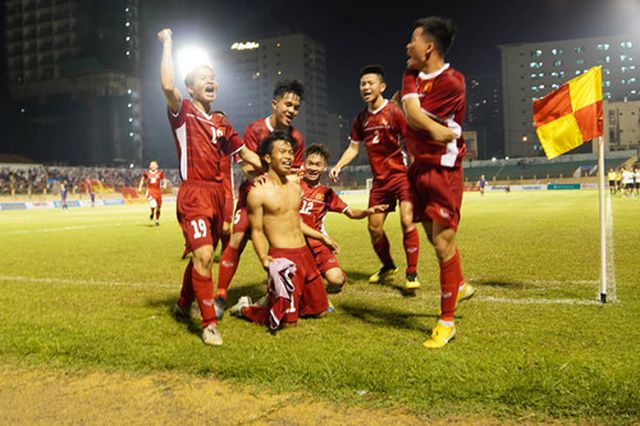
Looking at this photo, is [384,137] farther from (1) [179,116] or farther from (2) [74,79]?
(2) [74,79]

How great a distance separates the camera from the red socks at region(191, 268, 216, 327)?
4.35 metres

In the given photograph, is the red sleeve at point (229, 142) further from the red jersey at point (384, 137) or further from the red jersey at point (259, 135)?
the red jersey at point (384, 137)

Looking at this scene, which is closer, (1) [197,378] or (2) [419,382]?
(2) [419,382]

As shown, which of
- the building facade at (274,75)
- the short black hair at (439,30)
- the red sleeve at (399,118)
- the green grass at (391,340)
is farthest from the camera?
the building facade at (274,75)

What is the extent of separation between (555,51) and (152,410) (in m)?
129

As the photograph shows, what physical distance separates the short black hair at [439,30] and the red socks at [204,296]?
99.8 inches

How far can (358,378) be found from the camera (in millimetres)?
3250

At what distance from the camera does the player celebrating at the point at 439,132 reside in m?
4.14

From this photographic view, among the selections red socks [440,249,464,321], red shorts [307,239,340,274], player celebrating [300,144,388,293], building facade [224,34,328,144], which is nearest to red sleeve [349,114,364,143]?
player celebrating [300,144,388,293]

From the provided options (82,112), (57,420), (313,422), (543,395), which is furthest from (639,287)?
(82,112)

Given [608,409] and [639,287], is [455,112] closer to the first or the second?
[608,409]

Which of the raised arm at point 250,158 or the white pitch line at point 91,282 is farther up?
the raised arm at point 250,158

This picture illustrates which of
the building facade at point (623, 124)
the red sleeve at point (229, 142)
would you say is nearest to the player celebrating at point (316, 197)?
the red sleeve at point (229, 142)

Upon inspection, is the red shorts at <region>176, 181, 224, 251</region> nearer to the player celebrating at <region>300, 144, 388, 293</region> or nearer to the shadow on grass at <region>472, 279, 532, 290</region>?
the player celebrating at <region>300, 144, 388, 293</region>
